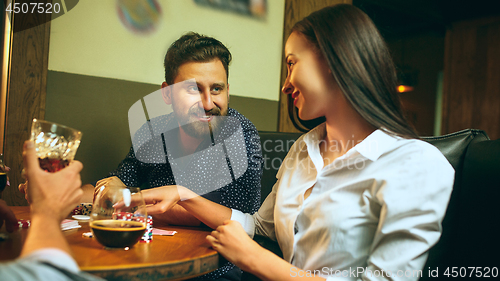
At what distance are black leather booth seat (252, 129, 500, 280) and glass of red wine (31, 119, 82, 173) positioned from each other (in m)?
0.69

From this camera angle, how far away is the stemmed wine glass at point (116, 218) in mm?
849

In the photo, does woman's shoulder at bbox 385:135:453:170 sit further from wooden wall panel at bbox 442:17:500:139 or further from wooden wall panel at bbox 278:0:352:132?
wooden wall panel at bbox 442:17:500:139

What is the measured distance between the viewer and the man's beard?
165 cm

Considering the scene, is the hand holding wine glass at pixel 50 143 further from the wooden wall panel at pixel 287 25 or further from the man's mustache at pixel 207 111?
the wooden wall panel at pixel 287 25

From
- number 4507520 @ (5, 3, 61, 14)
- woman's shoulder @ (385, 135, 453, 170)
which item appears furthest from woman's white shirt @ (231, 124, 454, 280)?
number 4507520 @ (5, 3, 61, 14)

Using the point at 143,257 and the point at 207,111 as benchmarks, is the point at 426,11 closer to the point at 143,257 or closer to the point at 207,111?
the point at 207,111

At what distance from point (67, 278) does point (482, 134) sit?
4.60 ft

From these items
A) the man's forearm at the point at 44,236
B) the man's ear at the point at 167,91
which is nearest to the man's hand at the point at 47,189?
the man's forearm at the point at 44,236

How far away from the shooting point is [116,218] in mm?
863

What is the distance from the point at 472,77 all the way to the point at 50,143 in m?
5.54

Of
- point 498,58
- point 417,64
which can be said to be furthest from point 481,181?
point 417,64

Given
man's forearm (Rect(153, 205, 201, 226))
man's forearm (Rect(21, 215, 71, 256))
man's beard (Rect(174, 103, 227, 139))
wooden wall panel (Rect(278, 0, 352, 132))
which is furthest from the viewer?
wooden wall panel (Rect(278, 0, 352, 132))

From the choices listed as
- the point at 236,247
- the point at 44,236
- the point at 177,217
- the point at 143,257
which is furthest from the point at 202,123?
the point at 44,236

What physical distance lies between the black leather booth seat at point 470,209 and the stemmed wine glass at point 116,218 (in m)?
0.49
